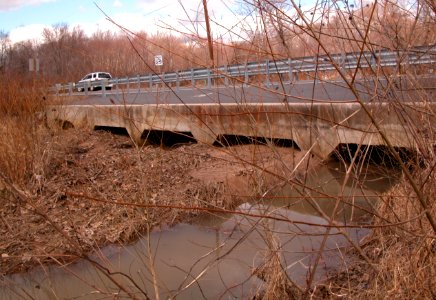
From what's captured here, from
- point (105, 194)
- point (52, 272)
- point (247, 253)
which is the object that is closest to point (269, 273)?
point (247, 253)

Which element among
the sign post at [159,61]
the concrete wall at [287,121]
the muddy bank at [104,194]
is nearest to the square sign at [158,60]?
the sign post at [159,61]

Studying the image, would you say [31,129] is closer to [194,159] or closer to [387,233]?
[194,159]

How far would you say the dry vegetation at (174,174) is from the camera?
91.8 inches

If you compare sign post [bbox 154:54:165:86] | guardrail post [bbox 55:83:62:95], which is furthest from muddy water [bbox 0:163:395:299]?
guardrail post [bbox 55:83:62:95]

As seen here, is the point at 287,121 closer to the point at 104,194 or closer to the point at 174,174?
the point at 174,174

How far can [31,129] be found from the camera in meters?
8.84

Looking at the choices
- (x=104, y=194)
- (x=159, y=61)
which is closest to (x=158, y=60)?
(x=159, y=61)

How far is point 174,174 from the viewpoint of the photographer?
9.13 metres

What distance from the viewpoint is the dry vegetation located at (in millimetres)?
2332

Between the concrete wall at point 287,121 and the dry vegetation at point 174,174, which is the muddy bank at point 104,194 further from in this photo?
the concrete wall at point 287,121

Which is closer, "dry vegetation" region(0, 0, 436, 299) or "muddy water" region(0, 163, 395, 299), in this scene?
"dry vegetation" region(0, 0, 436, 299)

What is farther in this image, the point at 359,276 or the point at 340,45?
the point at 359,276

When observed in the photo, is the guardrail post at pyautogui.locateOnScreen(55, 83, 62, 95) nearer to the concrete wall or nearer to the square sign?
the concrete wall

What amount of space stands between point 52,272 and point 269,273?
2939 mm
